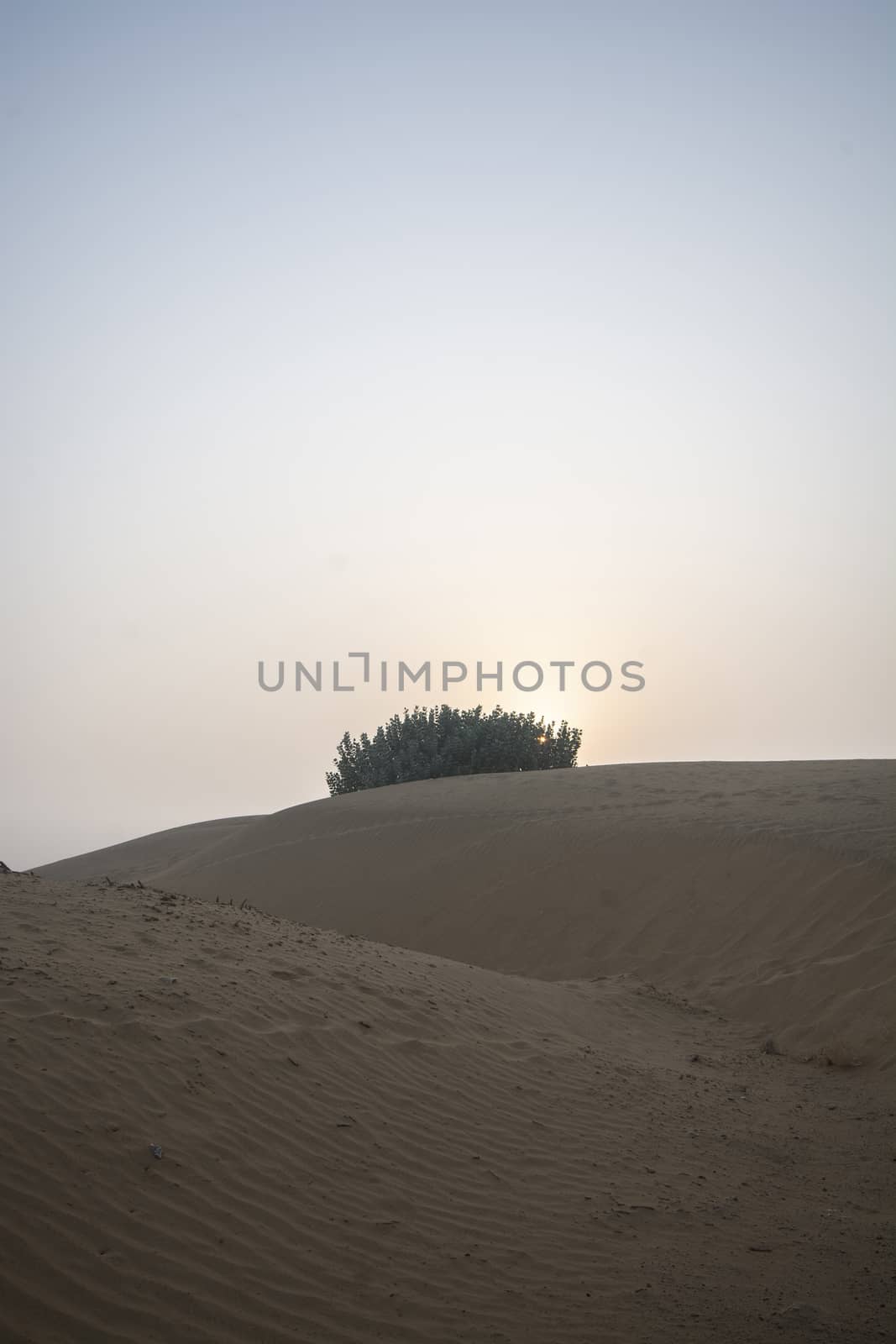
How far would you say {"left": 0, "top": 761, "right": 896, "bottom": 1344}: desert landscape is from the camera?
4234 millimetres

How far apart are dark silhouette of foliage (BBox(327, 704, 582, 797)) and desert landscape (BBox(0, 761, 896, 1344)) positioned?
852 inches

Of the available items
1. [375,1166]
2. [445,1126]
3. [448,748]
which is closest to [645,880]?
[445,1126]

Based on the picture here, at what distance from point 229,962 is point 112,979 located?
123 cm

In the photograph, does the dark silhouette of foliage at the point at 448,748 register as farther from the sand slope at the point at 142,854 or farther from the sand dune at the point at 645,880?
the sand dune at the point at 645,880

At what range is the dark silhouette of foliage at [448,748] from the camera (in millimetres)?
34906

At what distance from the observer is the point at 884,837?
1334cm

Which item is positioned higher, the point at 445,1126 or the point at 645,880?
the point at 645,880

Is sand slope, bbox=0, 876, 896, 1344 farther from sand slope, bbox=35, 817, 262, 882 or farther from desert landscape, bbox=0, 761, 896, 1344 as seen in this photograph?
sand slope, bbox=35, 817, 262, 882

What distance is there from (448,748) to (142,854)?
12017 mm

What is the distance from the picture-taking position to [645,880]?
14.6 metres

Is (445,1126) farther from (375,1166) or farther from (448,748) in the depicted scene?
(448,748)

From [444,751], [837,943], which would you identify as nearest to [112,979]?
[837,943]

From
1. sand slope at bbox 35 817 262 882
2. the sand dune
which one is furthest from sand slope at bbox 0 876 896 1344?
sand slope at bbox 35 817 262 882

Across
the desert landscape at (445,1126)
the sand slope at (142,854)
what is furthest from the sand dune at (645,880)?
the sand slope at (142,854)
